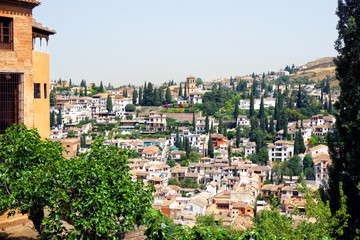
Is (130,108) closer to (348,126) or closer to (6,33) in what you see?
(6,33)

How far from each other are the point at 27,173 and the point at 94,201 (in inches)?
46.8

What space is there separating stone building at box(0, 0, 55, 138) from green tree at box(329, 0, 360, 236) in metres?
5.60

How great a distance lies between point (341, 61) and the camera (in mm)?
7871

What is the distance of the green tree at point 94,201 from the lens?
17.5ft

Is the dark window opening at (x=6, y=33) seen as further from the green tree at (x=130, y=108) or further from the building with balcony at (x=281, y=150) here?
the green tree at (x=130, y=108)

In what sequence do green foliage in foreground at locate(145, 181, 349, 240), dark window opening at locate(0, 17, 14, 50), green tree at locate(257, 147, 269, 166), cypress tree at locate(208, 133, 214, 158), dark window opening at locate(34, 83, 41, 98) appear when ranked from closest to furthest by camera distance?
green foliage in foreground at locate(145, 181, 349, 240) < dark window opening at locate(0, 17, 14, 50) < dark window opening at locate(34, 83, 41, 98) < green tree at locate(257, 147, 269, 166) < cypress tree at locate(208, 133, 214, 158)

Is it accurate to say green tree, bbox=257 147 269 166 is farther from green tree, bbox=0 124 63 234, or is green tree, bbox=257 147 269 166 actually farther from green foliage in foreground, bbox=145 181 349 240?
green tree, bbox=0 124 63 234

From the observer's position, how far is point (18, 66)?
803 cm

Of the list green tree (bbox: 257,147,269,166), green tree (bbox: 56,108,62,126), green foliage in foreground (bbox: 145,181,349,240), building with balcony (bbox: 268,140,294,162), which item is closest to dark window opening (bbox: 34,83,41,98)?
green foliage in foreground (bbox: 145,181,349,240)

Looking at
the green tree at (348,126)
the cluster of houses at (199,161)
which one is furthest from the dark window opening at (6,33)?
the cluster of houses at (199,161)

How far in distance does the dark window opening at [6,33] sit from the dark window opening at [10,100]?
54 centimetres

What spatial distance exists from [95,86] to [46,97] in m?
77.4

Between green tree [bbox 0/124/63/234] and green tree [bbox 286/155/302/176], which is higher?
green tree [bbox 0/124/63/234]

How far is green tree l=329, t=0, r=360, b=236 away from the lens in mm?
7387
